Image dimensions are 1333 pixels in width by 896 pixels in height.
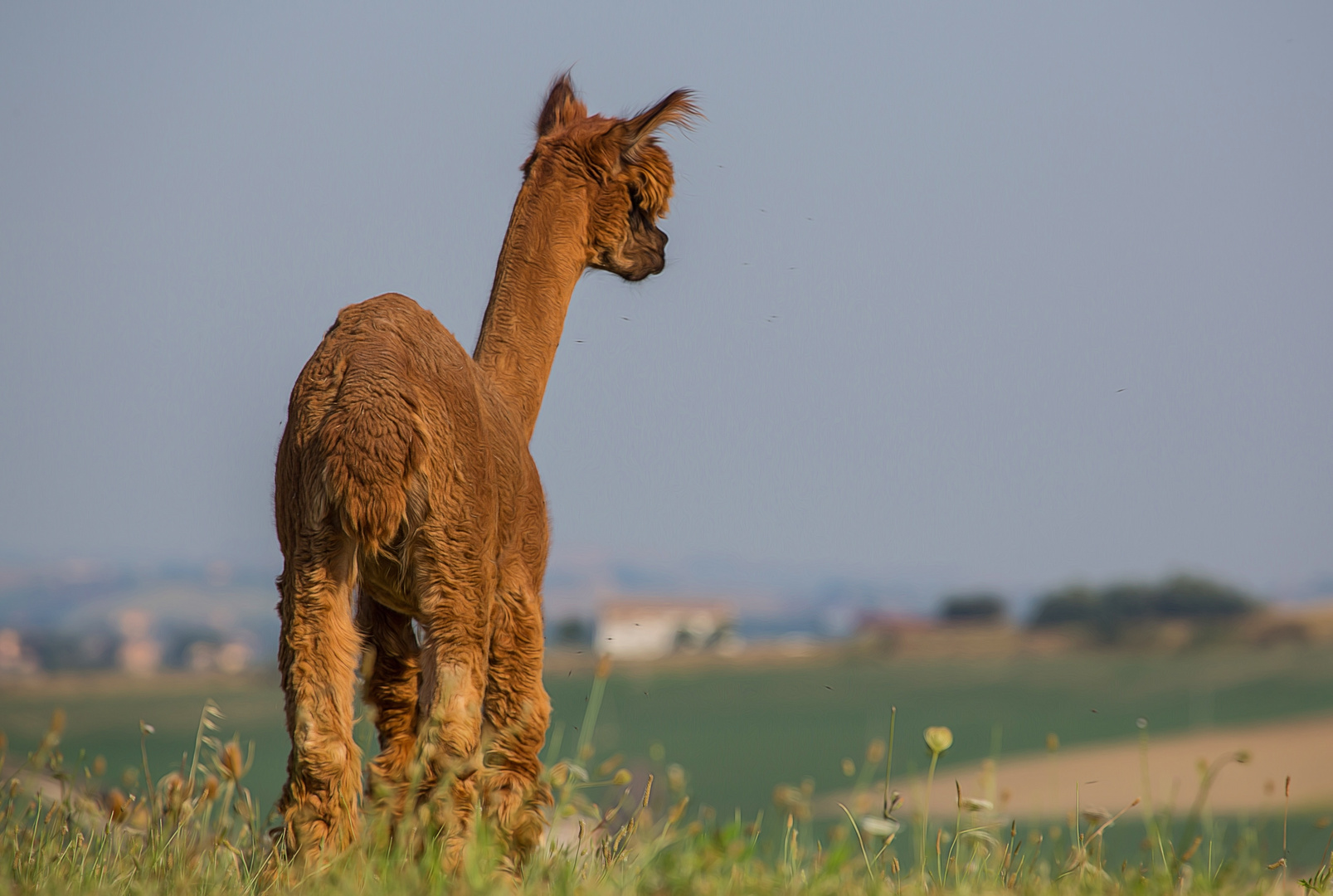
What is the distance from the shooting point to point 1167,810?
10.1 feet

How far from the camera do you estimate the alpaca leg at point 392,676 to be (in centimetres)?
414

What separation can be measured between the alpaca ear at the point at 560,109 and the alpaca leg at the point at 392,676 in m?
2.30

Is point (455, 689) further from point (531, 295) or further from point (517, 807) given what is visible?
point (531, 295)

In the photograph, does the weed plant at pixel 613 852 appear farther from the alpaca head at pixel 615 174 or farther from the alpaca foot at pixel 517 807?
the alpaca head at pixel 615 174

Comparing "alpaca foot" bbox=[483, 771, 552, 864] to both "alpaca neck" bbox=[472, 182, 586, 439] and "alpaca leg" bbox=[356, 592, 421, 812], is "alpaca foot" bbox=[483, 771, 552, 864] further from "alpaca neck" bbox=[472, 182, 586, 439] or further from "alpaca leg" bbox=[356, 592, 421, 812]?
"alpaca neck" bbox=[472, 182, 586, 439]

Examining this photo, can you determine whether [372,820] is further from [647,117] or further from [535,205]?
[647,117]

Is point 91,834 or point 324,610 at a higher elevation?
point 324,610

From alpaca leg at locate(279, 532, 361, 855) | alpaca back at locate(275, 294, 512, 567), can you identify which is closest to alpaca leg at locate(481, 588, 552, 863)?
alpaca back at locate(275, 294, 512, 567)

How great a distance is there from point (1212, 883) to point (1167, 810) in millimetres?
252

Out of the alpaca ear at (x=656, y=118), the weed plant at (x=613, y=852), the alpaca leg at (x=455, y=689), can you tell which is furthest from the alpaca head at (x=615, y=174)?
the weed plant at (x=613, y=852)

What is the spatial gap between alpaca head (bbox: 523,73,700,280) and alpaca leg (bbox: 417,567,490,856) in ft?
6.70

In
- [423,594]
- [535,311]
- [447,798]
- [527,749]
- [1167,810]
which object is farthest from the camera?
[535,311]

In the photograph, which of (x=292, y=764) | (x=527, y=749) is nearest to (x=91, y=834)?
(x=292, y=764)

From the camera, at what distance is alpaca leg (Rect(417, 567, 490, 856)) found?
3.46m
